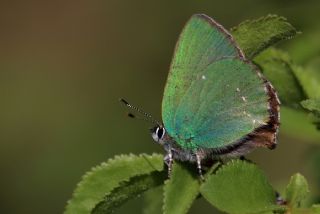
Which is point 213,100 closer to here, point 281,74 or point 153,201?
point 281,74

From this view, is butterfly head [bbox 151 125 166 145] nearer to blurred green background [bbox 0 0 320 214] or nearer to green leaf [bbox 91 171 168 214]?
green leaf [bbox 91 171 168 214]

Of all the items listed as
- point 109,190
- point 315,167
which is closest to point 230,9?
point 315,167

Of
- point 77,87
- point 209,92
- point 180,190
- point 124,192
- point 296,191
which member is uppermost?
point 77,87

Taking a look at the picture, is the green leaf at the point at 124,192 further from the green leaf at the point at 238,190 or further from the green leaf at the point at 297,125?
the green leaf at the point at 297,125

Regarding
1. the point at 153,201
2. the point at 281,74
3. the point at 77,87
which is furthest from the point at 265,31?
the point at 77,87

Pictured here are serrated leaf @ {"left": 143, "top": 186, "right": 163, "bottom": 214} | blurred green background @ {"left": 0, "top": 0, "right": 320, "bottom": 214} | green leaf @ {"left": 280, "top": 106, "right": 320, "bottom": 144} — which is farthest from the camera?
blurred green background @ {"left": 0, "top": 0, "right": 320, "bottom": 214}

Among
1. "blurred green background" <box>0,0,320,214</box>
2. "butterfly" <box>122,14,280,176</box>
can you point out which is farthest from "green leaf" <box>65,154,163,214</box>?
"blurred green background" <box>0,0,320,214</box>

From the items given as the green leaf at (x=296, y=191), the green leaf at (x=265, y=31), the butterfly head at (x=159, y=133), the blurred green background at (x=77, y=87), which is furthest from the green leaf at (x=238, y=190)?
the blurred green background at (x=77, y=87)
